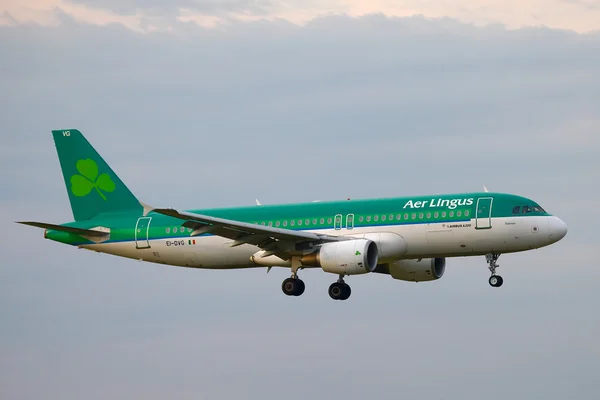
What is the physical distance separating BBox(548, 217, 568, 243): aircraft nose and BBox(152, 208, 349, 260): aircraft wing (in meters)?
10.7

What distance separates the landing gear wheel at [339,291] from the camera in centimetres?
6719

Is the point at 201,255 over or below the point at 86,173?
below

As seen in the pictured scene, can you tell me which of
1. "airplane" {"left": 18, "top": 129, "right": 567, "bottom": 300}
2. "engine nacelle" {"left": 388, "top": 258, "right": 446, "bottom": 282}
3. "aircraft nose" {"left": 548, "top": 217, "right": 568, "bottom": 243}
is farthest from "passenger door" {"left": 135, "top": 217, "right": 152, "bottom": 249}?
"aircraft nose" {"left": 548, "top": 217, "right": 568, "bottom": 243}

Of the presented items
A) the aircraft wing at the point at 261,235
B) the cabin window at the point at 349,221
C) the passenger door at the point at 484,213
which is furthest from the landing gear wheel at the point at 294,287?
the passenger door at the point at 484,213

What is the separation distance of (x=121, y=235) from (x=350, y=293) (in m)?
14.0

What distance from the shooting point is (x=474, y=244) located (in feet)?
208

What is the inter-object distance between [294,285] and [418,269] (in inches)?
305

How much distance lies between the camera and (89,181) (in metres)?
74.6

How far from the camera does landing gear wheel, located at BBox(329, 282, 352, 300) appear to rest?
6719cm

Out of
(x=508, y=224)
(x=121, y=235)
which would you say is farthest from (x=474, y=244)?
(x=121, y=235)

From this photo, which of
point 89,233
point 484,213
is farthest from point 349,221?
point 89,233

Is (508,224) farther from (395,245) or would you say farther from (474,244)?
(395,245)

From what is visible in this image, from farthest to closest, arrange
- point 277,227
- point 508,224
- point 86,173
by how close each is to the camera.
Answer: point 86,173
point 277,227
point 508,224

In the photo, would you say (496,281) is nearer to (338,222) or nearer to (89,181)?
(338,222)
